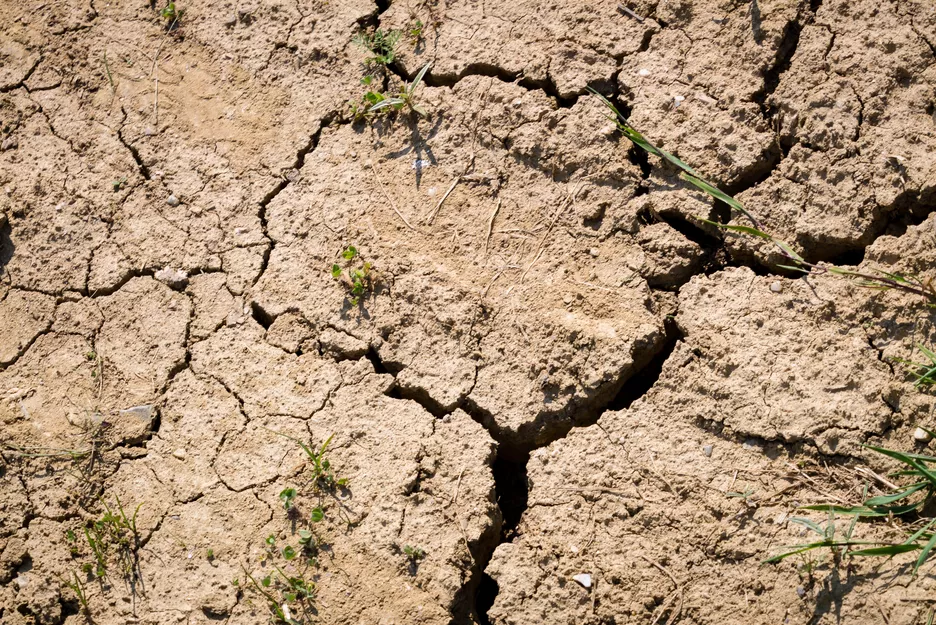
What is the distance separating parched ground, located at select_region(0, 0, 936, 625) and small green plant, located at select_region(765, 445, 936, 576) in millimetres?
46

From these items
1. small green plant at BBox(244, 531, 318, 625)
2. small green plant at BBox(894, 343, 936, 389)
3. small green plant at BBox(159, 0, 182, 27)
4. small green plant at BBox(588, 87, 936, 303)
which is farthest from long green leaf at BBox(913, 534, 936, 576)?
small green plant at BBox(159, 0, 182, 27)

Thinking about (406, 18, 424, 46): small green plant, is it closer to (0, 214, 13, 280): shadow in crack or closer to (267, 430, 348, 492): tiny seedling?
(267, 430, 348, 492): tiny seedling

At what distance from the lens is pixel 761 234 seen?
268 cm

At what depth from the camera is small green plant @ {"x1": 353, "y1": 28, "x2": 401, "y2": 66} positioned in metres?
3.27

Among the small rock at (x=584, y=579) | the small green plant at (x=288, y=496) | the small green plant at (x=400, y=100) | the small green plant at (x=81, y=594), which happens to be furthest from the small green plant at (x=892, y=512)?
the small green plant at (x=81, y=594)

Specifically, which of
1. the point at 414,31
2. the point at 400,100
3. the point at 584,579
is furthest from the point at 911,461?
the point at 414,31

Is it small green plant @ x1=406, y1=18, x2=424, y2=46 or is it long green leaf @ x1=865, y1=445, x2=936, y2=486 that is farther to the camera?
small green plant @ x1=406, y1=18, x2=424, y2=46

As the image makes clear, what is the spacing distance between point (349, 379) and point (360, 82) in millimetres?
1196

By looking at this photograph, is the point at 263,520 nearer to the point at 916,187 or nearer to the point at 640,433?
the point at 640,433

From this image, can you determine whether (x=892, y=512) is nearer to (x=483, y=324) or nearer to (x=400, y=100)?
(x=483, y=324)

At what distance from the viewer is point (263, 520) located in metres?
2.70

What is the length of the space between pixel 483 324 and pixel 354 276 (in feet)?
1.61

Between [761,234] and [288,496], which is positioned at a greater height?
[761,234]

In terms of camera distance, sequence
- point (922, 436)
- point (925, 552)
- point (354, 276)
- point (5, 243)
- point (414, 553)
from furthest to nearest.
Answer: point (5, 243)
point (354, 276)
point (414, 553)
point (922, 436)
point (925, 552)
